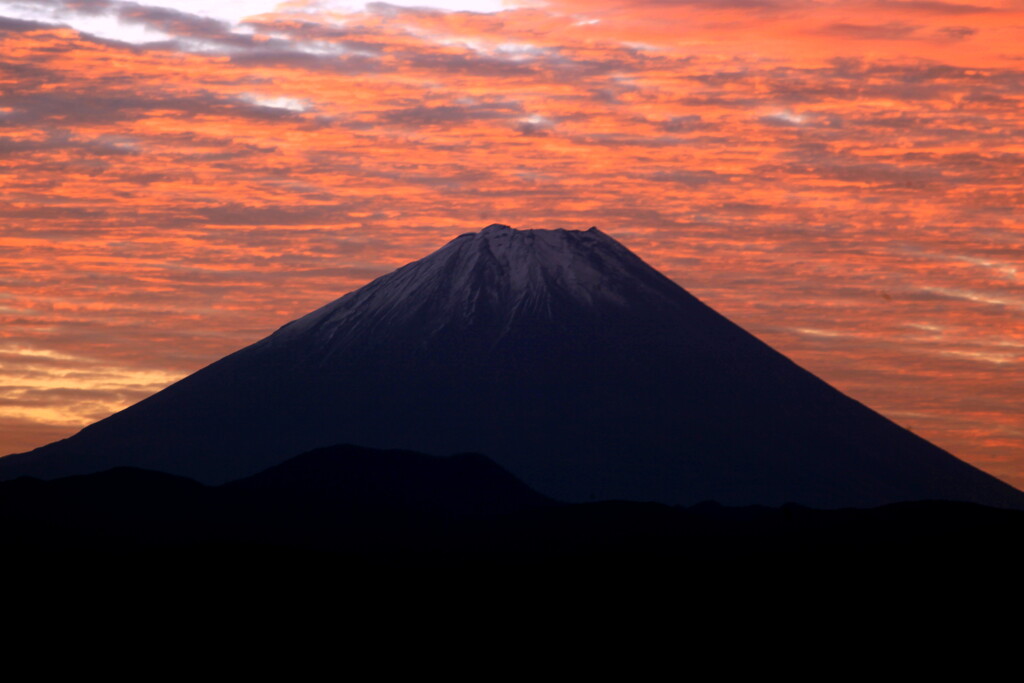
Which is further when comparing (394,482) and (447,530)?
(394,482)

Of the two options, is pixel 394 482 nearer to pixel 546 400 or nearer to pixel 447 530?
pixel 447 530

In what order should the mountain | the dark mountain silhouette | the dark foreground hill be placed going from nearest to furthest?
the dark foreground hill < the dark mountain silhouette < the mountain

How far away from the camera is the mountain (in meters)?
147

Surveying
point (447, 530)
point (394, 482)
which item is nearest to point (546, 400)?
point (394, 482)

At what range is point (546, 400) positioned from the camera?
156875 millimetres

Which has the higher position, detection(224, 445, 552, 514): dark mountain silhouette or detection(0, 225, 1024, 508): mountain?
detection(0, 225, 1024, 508): mountain

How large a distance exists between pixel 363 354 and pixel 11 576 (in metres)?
88.5

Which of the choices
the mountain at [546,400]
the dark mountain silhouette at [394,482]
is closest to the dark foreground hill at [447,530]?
the dark mountain silhouette at [394,482]

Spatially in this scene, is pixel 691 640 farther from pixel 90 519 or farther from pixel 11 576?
pixel 90 519

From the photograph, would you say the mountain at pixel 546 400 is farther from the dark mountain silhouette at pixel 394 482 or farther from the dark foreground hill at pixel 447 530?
Result: the dark foreground hill at pixel 447 530

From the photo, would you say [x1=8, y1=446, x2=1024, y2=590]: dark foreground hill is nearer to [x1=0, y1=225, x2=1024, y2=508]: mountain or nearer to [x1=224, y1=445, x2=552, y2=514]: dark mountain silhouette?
[x1=224, y1=445, x2=552, y2=514]: dark mountain silhouette

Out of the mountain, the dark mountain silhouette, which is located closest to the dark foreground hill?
the dark mountain silhouette

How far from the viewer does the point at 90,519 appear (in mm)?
108688

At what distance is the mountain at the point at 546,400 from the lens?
147m
